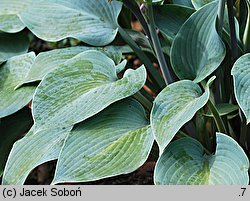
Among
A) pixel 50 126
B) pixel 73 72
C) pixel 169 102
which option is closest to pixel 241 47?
pixel 169 102

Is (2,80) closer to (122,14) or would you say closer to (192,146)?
(122,14)

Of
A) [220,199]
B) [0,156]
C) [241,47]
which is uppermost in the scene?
[241,47]

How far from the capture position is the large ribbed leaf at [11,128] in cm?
183

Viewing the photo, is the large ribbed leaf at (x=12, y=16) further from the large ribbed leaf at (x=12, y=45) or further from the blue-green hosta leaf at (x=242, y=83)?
the blue-green hosta leaf at (x=242, y=83)

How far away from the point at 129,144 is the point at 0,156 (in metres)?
0.54

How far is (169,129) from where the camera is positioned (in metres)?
1.39

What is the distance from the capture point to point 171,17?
186cm

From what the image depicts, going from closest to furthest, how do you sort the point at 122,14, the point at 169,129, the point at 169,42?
the point at 169,129 → the point at 169,42 → the point at 122,14

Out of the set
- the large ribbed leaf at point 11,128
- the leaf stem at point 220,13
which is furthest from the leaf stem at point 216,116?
the large ribbed leaf at point 11,128

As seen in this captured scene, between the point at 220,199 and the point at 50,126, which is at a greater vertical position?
the point at 50,126

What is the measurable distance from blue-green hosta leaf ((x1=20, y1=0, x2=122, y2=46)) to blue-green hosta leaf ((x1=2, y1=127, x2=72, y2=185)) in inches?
13.3

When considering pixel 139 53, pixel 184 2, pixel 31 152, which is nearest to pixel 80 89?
pixel 31 152

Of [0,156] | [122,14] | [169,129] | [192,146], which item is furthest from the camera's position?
[122,14]

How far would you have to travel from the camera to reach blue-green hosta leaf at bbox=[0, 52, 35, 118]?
1708 millimetres
